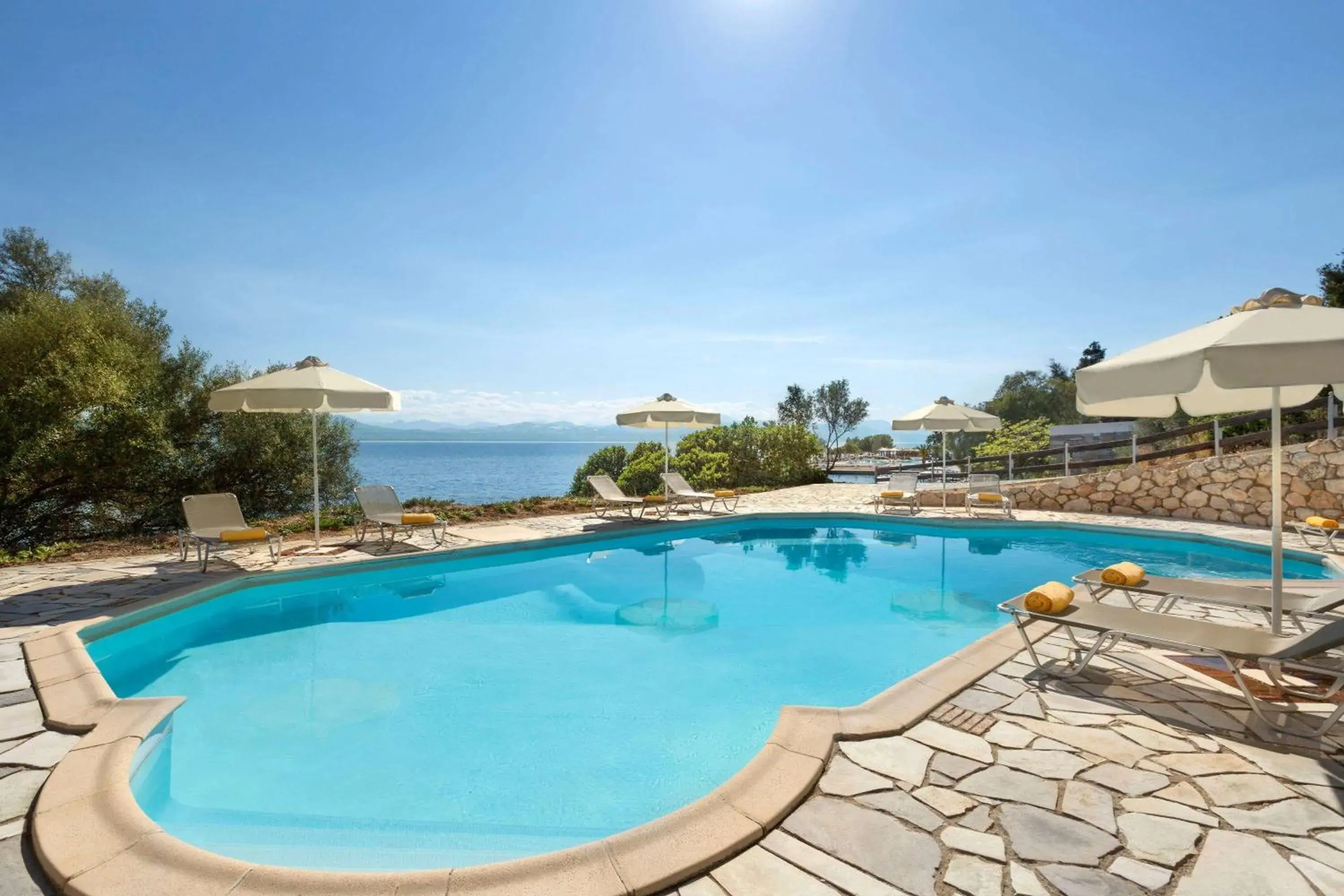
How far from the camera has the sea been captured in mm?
49062

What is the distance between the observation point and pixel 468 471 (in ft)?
272

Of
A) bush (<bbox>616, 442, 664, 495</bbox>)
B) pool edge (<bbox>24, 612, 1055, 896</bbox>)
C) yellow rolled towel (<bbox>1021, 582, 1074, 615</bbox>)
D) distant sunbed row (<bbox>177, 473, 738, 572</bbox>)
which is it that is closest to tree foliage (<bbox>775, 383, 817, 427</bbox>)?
bush (<bbox>616, 442, 664, 495</bbox>)

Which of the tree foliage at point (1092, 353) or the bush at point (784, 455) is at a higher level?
the tree foliage at point (1092, 353)

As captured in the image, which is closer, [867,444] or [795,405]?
[795,405]

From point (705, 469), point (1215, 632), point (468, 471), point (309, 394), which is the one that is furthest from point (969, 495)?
point (468, 471)

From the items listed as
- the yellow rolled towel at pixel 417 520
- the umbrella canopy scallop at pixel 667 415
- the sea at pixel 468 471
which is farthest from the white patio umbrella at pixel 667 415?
the sea at pixel 468 471

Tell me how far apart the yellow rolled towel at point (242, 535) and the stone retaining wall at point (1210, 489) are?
1369 centimetres

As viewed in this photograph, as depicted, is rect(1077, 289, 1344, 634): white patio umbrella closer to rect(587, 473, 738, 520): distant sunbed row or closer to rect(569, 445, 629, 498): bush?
rect(587, 473, 738, 520): distant sunbed row

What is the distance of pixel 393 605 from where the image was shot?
686cm

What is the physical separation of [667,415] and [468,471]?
77.0 m

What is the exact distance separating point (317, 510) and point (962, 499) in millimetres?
12208

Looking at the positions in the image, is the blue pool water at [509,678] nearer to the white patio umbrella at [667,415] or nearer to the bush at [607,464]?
the white patio umbrella at [667,415]

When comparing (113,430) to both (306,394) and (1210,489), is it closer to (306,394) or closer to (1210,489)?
(306,394)

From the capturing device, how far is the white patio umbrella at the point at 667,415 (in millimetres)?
11133
